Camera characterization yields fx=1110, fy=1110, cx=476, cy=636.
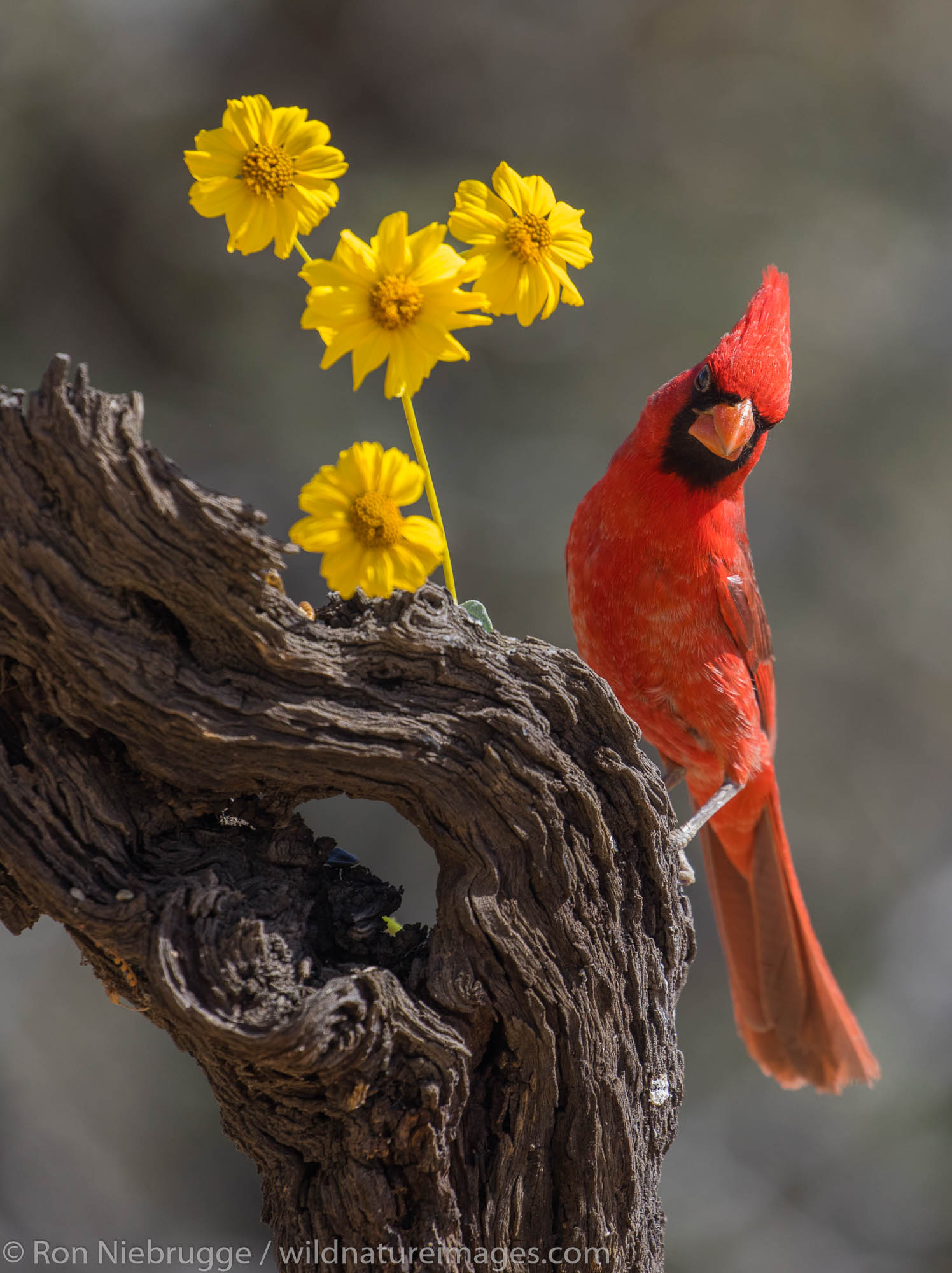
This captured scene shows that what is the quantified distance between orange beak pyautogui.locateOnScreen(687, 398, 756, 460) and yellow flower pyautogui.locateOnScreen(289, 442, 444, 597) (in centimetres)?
50

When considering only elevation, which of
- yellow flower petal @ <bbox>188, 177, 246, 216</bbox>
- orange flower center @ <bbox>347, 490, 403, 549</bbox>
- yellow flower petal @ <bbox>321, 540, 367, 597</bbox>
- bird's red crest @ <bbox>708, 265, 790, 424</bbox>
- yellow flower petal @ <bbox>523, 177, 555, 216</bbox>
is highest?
bird's red crest @ <bbox>708, 265, 790, 424</bbox>

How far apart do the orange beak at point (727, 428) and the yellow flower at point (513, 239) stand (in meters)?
0.34

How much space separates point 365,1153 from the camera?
108cm

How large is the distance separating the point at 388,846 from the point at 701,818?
6.15ft

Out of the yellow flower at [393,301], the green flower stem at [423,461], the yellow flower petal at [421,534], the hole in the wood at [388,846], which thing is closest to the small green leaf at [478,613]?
the green flower stem at [423,461]

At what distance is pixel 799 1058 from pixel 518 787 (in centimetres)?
115

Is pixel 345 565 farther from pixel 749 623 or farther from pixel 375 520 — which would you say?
pixel 749 623

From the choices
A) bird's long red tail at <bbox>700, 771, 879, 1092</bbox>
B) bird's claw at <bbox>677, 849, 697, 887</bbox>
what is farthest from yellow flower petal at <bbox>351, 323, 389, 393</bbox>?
bird's long red tail at <bbox>700, 771, 879, 1092</bbox>

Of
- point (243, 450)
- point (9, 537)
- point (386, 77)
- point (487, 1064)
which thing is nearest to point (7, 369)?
point (243, 450)

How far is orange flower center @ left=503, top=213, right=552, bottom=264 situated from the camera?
1.17m

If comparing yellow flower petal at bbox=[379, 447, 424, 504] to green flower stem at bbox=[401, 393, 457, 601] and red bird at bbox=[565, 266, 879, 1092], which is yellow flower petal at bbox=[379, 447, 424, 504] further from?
red bird at bbox=[565, 266, 879, 1092]

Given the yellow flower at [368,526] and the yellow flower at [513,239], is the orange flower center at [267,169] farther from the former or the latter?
the yellow flower at [368,526]

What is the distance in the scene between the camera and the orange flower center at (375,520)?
1.09 meters

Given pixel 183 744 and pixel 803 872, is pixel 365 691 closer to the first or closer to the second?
pixel 183 744
